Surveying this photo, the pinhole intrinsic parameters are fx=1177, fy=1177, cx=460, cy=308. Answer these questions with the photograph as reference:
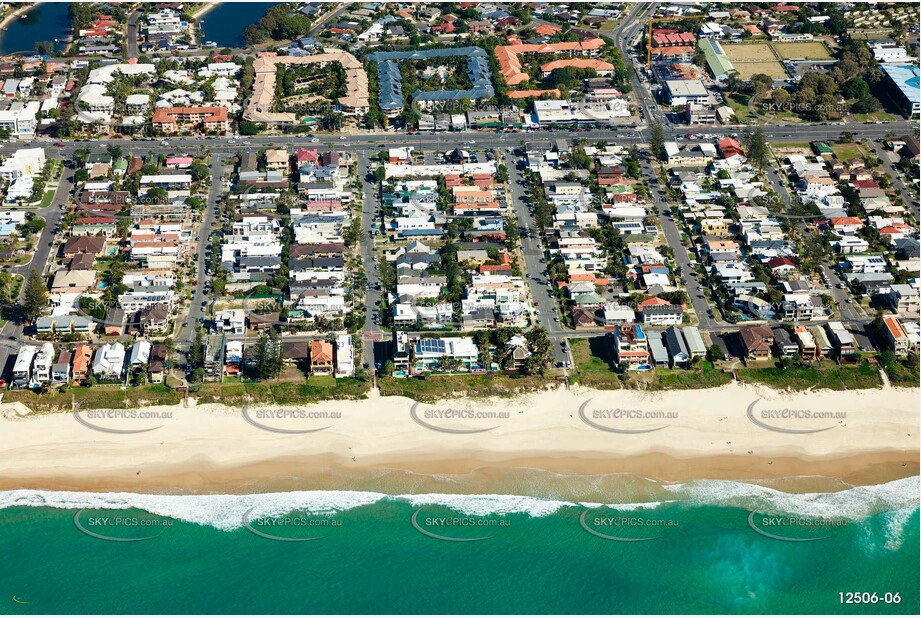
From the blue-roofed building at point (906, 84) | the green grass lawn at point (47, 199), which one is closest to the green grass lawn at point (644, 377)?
the green grass lawn at point (47, 199)

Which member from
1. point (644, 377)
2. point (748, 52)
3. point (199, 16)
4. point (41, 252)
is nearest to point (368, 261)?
point (644, 377)

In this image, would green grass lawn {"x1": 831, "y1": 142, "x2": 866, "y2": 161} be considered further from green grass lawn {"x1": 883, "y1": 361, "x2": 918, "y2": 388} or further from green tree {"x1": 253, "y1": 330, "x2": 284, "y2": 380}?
green tree {"x1": 253, "y1": 330, "x2": 284, "y2": 380}

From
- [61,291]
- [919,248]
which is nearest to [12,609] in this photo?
[61,291]

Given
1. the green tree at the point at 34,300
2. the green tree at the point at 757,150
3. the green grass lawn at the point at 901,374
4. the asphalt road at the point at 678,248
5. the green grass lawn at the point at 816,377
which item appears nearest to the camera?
the green grass lawn at the point at 816,377

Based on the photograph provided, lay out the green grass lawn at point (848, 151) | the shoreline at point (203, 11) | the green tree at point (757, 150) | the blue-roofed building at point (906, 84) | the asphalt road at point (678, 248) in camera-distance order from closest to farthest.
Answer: the asphalt road at point (678, 248)
the green tree at point (757, 150)
the green grass lawn at point (848, 151)
the blue-roofed building at point (906, 84)
the shoreline at point (203, 11)

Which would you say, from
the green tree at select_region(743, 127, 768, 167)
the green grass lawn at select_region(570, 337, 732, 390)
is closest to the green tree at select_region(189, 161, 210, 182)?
the green grass lawn at select_region(570, 337, 732, 390)

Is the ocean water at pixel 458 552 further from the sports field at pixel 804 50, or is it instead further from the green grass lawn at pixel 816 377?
the sports field at pixel 804 50
